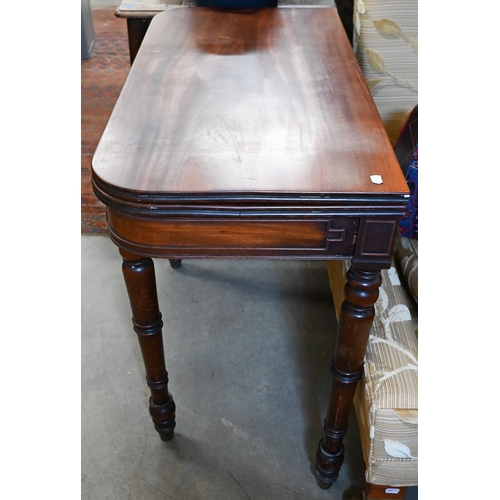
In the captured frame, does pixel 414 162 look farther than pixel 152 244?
Yes

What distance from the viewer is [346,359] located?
0.89m

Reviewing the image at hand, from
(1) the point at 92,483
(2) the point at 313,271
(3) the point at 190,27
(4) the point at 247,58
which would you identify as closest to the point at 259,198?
(4) the point at 247,58

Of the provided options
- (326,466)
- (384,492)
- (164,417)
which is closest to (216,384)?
(164,417)

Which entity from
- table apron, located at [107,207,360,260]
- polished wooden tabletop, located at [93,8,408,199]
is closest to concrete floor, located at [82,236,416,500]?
table apron, located at [107,207,360,260]

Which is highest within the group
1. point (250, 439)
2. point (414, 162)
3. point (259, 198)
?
point (259, 198)

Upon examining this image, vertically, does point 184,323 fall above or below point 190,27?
below

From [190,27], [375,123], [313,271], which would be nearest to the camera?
[375,123]

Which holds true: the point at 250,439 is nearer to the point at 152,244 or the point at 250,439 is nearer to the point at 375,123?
the point at 152,244

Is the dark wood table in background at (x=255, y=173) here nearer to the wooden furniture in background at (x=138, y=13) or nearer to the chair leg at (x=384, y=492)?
the chair leg at (x=384, y=492)

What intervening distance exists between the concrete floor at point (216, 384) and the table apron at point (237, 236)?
0.54m

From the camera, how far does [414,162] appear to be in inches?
42.4

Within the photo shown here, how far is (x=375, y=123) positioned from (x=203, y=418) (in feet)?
2.36

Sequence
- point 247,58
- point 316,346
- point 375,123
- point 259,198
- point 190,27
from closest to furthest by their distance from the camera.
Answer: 1. point 259,198
2. point 375,123
3. point 247,58
4. point 190,27
5. point 316,346

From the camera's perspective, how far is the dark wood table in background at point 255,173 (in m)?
0.71
